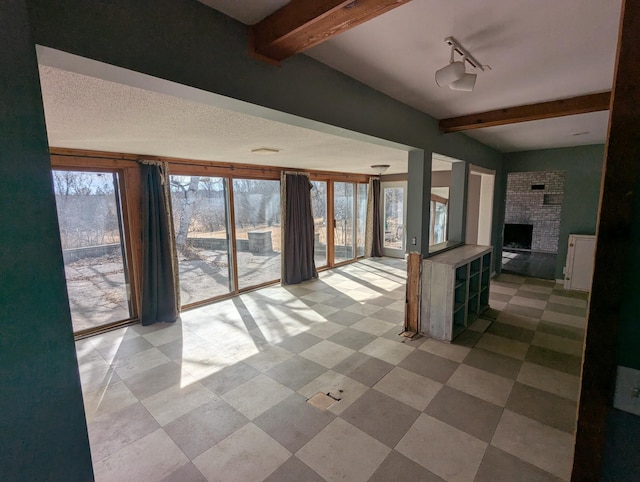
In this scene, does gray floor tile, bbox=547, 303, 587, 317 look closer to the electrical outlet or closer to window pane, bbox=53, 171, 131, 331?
the electrical outlet

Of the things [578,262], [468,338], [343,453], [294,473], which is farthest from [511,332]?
[294,473]

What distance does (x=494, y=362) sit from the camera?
2883 millimetres

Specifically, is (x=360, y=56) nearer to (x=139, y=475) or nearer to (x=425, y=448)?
(x=425, y=448)

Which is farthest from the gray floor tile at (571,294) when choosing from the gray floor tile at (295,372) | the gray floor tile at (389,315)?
the gray floor tile at (295,372)

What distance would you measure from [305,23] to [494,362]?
10.6ft

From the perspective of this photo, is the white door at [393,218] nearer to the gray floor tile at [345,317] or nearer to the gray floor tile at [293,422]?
the gray floor tile at [345,317]

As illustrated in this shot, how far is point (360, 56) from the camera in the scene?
1886mm

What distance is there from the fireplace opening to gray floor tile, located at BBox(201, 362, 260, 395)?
909 cm

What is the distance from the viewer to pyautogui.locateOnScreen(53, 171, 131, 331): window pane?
3.54 m

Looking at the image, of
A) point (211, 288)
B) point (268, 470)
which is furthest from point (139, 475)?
point (211, 288)

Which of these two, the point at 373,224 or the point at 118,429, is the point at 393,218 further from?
the point at 118,429

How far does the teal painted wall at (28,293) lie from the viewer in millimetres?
807

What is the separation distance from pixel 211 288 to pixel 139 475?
10.8 feet

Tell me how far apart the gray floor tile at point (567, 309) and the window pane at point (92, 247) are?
19.8ft
